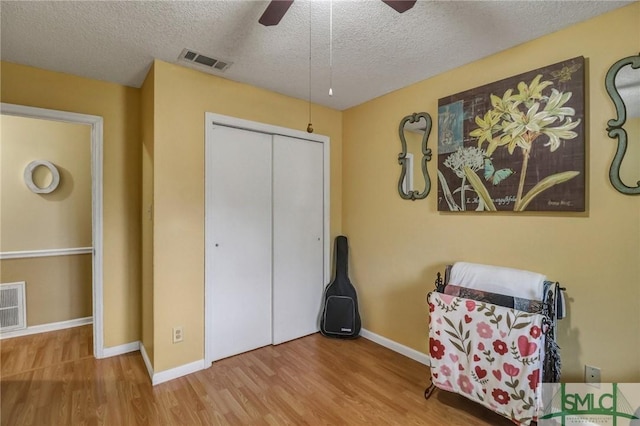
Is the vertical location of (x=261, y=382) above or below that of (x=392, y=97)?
below

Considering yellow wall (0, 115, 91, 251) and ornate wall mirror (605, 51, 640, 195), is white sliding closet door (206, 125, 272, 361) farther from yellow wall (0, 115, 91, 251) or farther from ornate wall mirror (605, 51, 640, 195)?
ornate wall mirror (605, 51, 640, 195)

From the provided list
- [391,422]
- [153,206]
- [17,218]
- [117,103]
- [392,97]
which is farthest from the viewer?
[17,218]

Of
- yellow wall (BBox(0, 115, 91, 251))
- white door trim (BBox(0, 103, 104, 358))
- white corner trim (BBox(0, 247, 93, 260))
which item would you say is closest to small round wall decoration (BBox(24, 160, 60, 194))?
yellow wall (BBox(0, 115, 91, 251))

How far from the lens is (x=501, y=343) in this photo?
1.73m

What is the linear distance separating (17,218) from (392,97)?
3.89 m

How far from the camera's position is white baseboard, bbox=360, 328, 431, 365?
256 cm

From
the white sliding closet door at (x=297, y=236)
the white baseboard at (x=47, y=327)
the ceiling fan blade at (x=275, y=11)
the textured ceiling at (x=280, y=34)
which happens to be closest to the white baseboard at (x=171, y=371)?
the white sliding closet door at (x=297, y=236)

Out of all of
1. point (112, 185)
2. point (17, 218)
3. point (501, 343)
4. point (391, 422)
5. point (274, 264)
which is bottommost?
point (391, 422)

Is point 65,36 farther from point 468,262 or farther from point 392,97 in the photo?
point 468,262

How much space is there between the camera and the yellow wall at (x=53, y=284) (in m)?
3.08

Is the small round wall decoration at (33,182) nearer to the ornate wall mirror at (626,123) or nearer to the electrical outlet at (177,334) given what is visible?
the electrical outlet at (177,334)

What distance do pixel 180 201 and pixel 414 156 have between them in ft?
6.38

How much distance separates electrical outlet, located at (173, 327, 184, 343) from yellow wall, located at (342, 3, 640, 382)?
1.68 metres

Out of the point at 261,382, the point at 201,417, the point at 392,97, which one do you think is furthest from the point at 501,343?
the point at 392,97
